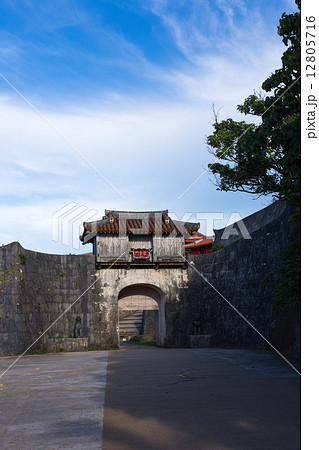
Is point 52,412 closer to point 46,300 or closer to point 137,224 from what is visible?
point 46,300

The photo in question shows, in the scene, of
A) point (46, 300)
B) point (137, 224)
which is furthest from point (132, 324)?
point (46, 300)

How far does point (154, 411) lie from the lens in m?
5.52

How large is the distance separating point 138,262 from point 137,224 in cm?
260

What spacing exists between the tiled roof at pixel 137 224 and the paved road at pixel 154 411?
1542 cm

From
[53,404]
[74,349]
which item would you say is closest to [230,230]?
[74,349]

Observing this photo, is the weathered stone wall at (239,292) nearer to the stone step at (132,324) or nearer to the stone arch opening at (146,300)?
the stone arch opening at (146,300)

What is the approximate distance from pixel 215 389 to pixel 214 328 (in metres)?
16.1

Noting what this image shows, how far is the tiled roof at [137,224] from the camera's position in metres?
24.4

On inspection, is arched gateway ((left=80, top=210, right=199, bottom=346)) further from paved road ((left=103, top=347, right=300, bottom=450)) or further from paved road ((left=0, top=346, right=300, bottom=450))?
paved road ((left=103, top=347, right=300, bottom=450))

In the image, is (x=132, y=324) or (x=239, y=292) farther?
(x=132, y=324)

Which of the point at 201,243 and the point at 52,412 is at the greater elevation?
the point at 201,243

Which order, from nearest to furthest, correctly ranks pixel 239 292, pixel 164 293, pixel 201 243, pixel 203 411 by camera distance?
pixel 203 411, pixel 239 292, pixel 164 293, pixel 201 243
